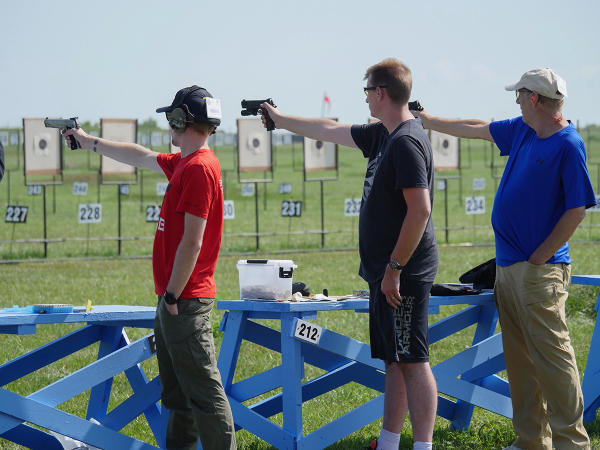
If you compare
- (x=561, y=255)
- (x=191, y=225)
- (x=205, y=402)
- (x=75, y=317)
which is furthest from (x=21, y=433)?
(x=561, y=255)

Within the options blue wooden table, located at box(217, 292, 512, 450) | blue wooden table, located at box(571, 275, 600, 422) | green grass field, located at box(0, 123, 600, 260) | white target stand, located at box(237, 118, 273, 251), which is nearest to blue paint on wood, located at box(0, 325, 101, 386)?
blue wooden table, located at box(217, 292, 512, 450)

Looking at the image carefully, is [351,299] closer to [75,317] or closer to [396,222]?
[396,222]

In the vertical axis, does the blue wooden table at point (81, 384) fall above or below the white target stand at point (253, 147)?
below

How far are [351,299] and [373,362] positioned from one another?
0.30m

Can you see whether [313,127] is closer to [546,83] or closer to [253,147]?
[546,83]

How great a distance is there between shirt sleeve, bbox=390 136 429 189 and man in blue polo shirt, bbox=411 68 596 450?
597 millimetres

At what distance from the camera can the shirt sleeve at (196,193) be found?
238cm

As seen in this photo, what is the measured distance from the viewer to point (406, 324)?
8.67 ft

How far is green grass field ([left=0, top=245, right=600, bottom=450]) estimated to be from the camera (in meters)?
3.49

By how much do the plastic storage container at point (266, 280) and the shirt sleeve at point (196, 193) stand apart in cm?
59

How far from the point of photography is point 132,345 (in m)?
2.87

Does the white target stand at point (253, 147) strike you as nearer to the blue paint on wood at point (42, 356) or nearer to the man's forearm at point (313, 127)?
the blue paint on wood at point (42, 356)

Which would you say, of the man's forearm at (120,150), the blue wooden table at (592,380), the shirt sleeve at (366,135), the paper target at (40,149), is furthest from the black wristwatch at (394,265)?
the paper target at (40,149)

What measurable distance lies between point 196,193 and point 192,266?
26 centimetres
